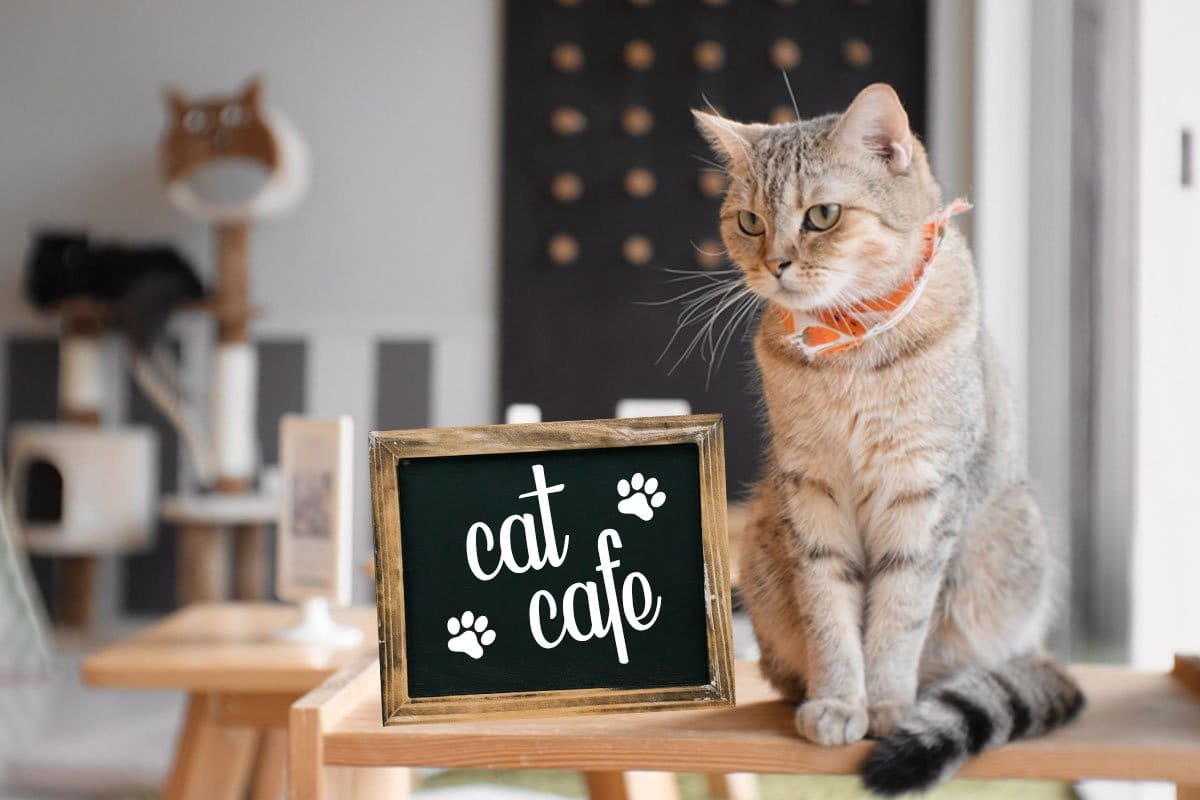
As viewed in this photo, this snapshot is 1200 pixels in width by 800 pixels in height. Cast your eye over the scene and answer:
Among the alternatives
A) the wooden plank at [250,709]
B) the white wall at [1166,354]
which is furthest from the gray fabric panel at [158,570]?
the white wall at [1166,354]

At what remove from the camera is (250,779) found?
177 centimetres

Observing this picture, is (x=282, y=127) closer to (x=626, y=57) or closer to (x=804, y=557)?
(x=626, y=57)

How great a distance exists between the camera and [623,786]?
49.7 inches

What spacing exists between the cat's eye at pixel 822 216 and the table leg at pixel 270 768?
1.30 m

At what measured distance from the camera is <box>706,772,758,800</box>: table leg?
7.04 feet

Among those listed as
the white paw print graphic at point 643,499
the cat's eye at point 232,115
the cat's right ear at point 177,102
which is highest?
the cat's right ear at point 177,102

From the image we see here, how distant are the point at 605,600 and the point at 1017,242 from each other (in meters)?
2.33

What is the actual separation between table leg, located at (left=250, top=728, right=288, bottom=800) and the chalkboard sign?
1.16 metres

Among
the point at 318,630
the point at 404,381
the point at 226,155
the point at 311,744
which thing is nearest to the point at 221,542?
the point at 404,381

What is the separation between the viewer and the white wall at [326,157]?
3.34 meters

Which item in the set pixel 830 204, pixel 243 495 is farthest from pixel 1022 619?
pixel 243 495

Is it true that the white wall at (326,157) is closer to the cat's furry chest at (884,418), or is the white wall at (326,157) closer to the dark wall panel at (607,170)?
the dark wall panel at (607,170)

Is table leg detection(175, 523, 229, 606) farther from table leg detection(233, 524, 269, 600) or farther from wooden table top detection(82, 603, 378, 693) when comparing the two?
wooden table top detection(82, 603, 378, 693)

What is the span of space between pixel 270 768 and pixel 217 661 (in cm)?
34
